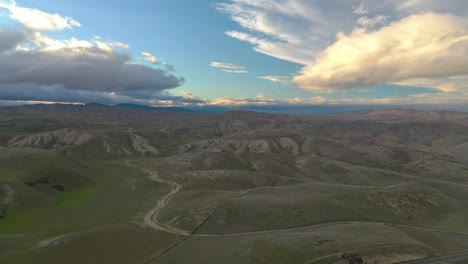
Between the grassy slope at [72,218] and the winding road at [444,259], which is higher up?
the winding road at [444,259]

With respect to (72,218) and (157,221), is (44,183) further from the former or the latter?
(157,221)

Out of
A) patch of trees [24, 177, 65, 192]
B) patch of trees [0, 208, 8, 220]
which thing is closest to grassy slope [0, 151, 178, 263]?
patch of trees [0, 208, 8, 220]

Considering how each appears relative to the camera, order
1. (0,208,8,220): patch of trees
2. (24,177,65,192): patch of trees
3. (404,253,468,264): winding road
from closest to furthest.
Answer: (404,253,468,264): winding road → (0,208,8,220): patch of trees → (24,177,65,192): patch of trees

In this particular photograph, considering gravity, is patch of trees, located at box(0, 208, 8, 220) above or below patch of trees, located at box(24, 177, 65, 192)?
above

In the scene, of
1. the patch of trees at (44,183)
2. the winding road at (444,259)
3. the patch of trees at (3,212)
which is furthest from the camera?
→ the patch of trees at (44,183)

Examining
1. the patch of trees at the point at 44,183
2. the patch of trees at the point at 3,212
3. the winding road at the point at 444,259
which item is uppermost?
the winding road at the point at 444,259

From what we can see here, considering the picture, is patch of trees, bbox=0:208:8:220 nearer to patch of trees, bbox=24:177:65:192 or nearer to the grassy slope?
the grassy slope

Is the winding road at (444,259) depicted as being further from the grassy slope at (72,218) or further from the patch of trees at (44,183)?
the patch of trees at (44,183)

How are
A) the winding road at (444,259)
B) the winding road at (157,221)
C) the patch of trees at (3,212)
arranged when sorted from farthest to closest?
the patch of trees at (3,212)
the winding road at (157,221)
the winding road at (444,259)

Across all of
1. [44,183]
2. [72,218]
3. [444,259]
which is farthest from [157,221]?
[44,183]

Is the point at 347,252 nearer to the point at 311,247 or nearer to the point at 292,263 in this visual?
the point at 311,247

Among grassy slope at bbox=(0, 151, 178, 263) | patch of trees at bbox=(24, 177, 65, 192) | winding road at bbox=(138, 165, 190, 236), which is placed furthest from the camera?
patch of trees at bbox=(24, 177, 65, 192)

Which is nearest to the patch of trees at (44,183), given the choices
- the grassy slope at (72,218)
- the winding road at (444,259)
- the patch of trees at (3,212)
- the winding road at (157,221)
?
the grassy slope at (72,218)

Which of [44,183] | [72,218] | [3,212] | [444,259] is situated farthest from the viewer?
[44,183]
